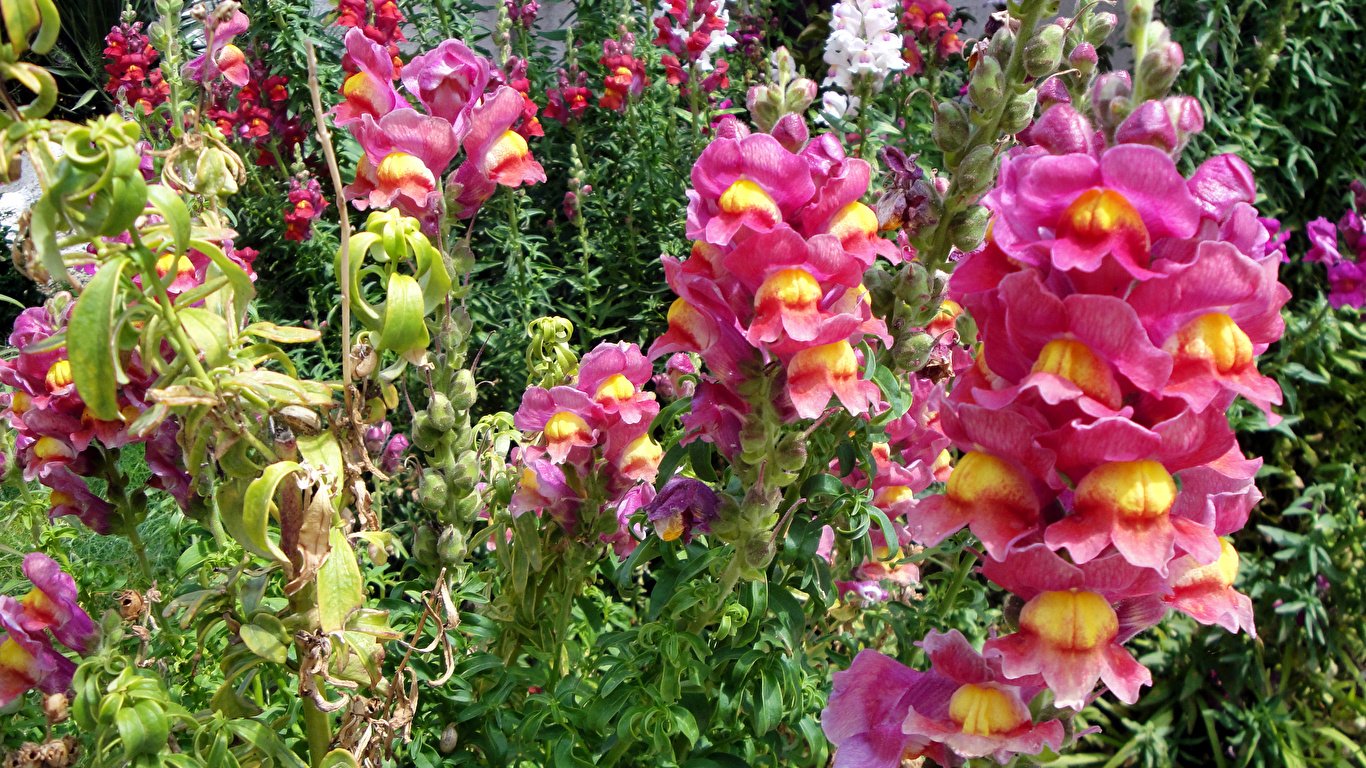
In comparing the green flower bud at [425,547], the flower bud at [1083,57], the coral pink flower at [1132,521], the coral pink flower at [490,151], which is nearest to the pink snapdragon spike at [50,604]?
the green flower bud at [425,547]

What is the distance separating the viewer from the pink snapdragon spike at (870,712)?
3.42ft

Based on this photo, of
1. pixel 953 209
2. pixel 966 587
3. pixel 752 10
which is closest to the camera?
pixel 953 209

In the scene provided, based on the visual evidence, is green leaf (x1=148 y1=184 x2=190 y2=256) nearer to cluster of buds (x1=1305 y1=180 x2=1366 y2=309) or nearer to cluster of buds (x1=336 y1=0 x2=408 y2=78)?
cluster of buds (x1=336 y1=0 x2=408 y2=78)

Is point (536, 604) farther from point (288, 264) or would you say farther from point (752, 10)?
point (752, 10)

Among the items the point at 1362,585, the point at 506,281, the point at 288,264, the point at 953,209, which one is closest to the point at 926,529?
the point at 953,209

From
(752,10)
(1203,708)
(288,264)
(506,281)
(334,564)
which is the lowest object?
(1203,708)

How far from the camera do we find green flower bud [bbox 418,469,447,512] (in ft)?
4.57

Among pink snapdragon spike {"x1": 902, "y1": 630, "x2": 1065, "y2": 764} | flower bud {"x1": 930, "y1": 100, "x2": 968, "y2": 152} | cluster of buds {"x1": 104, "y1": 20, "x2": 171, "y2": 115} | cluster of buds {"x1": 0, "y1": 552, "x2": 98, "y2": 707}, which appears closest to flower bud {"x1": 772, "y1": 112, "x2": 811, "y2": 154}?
flower bud {"x1": 930, "y1": 100, "x2": 968, "y2": 152}

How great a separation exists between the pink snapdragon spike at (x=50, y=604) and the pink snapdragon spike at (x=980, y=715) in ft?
3.22

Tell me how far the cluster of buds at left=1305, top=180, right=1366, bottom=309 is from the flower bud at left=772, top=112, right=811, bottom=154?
8.09 ft

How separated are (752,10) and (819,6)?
2.70 ft

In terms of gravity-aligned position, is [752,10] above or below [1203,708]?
above


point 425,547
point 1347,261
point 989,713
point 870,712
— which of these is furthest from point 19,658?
point 1347,261

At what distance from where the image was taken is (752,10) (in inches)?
160
